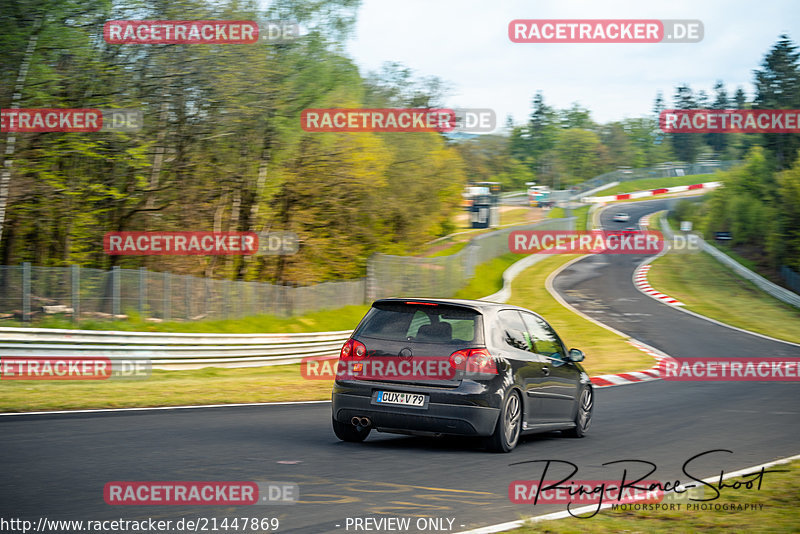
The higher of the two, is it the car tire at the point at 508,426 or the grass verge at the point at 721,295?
the car tire at the point at 508,426

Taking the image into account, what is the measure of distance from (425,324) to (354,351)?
0.81 meters

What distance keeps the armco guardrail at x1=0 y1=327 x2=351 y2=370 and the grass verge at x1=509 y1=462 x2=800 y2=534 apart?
1454 cm

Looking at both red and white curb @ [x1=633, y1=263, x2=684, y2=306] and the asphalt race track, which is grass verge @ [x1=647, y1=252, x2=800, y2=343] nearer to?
red and white curb @ [x1=633, y1=263, x2=684, y2=306]

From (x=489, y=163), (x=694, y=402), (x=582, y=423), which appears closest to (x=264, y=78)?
(x=694, y=402)

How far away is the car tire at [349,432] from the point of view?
9.67 m

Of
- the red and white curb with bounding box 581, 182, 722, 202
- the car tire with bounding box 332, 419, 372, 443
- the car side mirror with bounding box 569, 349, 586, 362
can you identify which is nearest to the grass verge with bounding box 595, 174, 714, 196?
the red and white curb with bounding box 581, 182, 722, 202

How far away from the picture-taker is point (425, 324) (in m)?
9.35

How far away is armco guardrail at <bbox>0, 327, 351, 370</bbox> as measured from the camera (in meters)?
18.1

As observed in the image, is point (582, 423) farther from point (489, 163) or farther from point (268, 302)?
point (489, 163)

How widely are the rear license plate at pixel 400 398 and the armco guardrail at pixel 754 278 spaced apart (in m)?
39.8

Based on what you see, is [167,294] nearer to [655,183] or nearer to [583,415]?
[583,415]

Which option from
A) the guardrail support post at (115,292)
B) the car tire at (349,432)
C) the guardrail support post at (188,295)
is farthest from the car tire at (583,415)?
the guardrail support post at (188,295)
